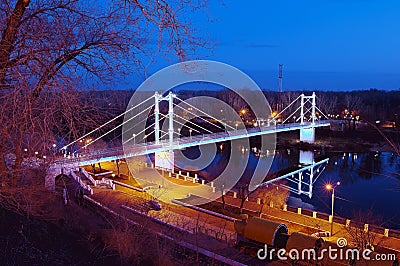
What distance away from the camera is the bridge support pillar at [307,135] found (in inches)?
938

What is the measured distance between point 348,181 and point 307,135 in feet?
36.3

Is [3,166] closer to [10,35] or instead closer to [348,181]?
[10,35]

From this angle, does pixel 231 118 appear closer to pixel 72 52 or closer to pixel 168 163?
pixel 168 163

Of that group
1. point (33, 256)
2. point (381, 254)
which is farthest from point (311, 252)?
point (33, 256)

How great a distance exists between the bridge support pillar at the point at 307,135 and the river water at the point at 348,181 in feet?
7.69

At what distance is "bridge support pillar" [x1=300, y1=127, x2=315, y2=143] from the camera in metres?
23.8

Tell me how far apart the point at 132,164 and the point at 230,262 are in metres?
9.57

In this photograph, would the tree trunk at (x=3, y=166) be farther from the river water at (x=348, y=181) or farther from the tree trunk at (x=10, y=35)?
the river water at (x=348, y=181)

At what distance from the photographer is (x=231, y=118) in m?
28.5

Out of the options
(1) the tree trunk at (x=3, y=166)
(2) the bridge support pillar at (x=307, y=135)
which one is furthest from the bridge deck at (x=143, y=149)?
(1) the tree trunk at (x=3, y=166)

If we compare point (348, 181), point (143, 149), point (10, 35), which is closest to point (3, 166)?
point (10, 35)

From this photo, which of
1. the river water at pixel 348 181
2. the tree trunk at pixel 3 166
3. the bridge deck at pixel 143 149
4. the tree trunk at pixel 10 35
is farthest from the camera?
the bridge deck at pixel 143 149

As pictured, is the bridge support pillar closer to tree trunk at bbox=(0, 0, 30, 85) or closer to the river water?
the river water

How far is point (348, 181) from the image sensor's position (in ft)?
44.1
